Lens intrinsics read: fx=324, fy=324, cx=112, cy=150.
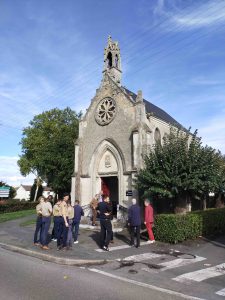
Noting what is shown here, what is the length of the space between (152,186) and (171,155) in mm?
1919

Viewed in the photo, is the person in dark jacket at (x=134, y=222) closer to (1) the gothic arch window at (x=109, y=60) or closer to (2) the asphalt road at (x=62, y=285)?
(2) the asphalt road at (x=62, y=285)

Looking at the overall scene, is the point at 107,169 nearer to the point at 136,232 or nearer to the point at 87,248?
the point at 136,232

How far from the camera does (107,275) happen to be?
27.6 feet

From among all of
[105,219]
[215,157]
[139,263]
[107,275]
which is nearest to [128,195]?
[215,157]

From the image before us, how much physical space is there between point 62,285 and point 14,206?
2819cm

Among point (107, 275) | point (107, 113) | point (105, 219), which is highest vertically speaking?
point (107, 113)

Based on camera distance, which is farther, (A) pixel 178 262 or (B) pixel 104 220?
(B) pixel 104 220

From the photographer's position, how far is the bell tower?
25125 mm

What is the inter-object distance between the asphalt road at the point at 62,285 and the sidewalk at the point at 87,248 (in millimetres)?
895

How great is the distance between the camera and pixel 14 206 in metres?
33.7

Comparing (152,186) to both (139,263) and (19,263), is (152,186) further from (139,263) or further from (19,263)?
(19,263)

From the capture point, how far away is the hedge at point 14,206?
32.0 meters

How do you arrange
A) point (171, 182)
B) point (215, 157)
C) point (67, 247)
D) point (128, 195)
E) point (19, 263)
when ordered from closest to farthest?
1. point (19, 263)
2. point (67, 247)
3. point (171, 182)
4. point (215, 157)
5. point (128, 195)

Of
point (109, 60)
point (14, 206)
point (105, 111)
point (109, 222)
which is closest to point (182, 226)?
point (109, 222)
